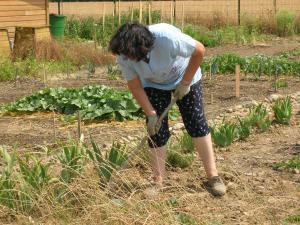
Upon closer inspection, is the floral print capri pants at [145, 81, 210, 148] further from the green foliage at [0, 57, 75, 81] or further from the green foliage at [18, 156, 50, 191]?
the green foliage at [0, 57, 75, 81]

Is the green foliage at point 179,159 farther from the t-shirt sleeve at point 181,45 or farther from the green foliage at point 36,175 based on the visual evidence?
the green foliage at point 36,175

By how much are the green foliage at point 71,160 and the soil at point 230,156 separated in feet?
1.21

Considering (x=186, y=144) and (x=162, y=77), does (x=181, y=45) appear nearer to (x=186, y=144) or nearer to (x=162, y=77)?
(x=162, y=77)

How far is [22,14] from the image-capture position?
17047 millimetres

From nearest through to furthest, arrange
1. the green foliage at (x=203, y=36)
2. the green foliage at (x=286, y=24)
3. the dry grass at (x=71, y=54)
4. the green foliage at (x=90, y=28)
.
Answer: the dry grass at (x=71, y=54)
the green foliage at (x=203, y=36)
the green foliage at (x=90, y=28)
the green foliage at (x=286, y=24)

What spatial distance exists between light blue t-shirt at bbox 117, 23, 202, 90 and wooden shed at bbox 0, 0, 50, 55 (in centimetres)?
1105

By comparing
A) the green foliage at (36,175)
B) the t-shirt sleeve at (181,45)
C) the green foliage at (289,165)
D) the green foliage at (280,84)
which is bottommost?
the green foliage at (280,84)

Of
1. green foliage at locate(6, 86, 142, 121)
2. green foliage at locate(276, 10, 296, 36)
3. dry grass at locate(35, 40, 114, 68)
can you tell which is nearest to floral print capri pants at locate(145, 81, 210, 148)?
green foliage at locate(6, 86, 142, 121)

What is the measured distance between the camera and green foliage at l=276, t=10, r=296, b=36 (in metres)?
20.5

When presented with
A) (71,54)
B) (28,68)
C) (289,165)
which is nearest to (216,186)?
(289,165)

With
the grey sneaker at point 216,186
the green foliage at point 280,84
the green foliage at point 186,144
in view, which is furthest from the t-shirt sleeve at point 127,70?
the green foliage at point 280,84

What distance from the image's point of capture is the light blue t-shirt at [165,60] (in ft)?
14.9

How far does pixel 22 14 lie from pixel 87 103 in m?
9.43

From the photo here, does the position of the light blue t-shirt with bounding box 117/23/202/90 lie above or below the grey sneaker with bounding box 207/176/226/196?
above
